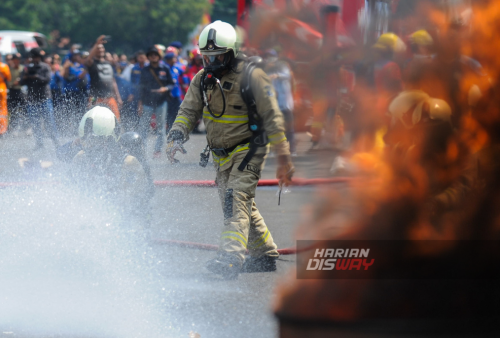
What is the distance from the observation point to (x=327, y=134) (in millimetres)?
2236

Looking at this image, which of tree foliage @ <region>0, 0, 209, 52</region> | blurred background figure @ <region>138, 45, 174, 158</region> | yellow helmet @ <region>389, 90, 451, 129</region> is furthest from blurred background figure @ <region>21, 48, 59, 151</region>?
tree foliage @ <region>0, 0, 209, 52</region>

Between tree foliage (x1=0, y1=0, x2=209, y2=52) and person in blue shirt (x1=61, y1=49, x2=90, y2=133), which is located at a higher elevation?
person in blue shirt (x1=61, y1=49, x2=90, y2=133)

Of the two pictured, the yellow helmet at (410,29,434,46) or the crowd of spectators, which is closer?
the yellow helmet at (410,29,434,46)

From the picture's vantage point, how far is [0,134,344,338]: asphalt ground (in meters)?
3.70

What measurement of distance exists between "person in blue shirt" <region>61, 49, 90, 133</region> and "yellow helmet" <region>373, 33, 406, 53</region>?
9.30 meters

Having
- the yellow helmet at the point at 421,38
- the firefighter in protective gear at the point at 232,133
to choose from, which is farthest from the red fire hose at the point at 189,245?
the yellow helmet at the point at 421,38

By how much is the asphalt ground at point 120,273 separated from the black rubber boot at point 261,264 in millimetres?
74

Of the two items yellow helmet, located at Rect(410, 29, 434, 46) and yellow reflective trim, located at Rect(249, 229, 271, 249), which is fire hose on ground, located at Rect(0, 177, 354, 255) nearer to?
yellow reflective trim, located at Rect(249, 229, 271, 249)

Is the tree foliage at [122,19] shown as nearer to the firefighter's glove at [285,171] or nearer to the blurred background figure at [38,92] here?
the blurred background figure at [38,92]

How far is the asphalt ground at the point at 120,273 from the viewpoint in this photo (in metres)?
3.70

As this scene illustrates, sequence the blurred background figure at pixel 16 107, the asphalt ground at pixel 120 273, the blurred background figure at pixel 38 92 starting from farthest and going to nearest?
1. the blurred background figure at pixel 16 107
2. the blurred background figure at pixel 38 92
3. the asphalt ground at pixel 120 273

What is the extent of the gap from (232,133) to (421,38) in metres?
2.68

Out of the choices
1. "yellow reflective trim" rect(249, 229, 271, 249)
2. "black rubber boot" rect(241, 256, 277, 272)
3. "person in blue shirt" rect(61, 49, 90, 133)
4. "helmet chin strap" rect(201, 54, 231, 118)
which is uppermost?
"helmet chin strap" rect(201, 54, 231, 118)

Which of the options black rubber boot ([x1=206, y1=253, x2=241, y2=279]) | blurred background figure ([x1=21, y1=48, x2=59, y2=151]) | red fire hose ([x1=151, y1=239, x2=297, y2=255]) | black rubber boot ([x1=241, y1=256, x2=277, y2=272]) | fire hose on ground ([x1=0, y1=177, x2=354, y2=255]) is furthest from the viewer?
blurred background figure ([x1=21, y1=48, x2=59, y2=151])
